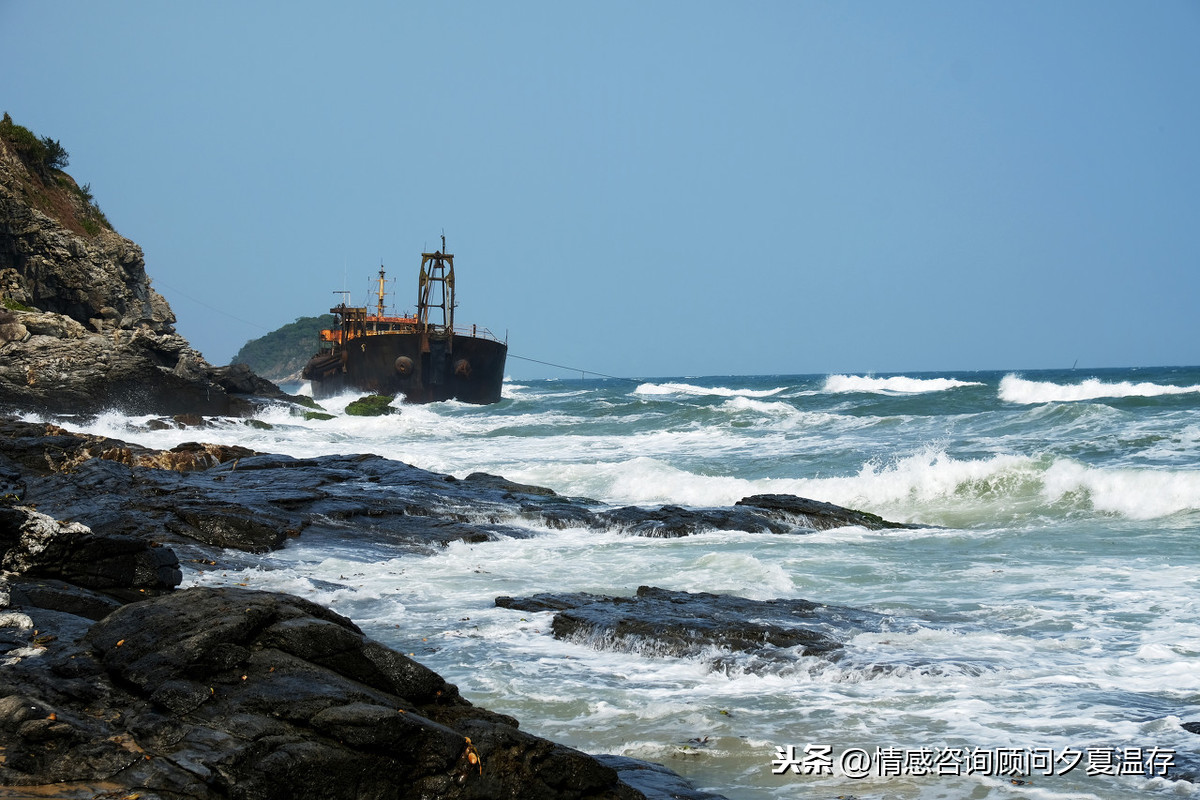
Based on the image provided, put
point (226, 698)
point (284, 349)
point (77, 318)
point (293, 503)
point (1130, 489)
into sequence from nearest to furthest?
point (226, 698)
point (293, 503)
point (1130, 489)
point (77, 318)
point (284, 349)

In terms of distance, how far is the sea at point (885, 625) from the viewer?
4.81 meters

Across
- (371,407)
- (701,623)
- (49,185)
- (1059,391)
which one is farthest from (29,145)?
(1059,391)

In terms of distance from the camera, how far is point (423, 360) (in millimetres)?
44188

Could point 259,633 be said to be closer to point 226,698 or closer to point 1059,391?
point 226,698

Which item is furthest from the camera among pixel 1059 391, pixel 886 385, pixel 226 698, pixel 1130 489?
pixel 886 385

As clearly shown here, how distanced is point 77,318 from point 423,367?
16.5 m

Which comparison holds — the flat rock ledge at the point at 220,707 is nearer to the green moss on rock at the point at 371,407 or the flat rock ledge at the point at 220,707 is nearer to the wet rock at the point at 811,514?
the wet rock at the point at 811,514

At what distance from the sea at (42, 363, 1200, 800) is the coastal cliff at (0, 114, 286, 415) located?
11.2 meters

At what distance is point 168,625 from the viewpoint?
4016 mm

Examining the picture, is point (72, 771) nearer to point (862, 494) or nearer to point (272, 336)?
point (862, 494)

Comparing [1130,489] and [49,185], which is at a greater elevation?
[49,185]

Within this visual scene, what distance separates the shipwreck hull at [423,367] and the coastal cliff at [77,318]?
8463 mm

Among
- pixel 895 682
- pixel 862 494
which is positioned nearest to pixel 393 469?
pixel 862 494

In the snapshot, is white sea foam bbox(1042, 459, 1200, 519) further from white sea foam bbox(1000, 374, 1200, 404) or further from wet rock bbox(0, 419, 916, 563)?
white sea foam bbox(1000, 374, 1200, 404)
